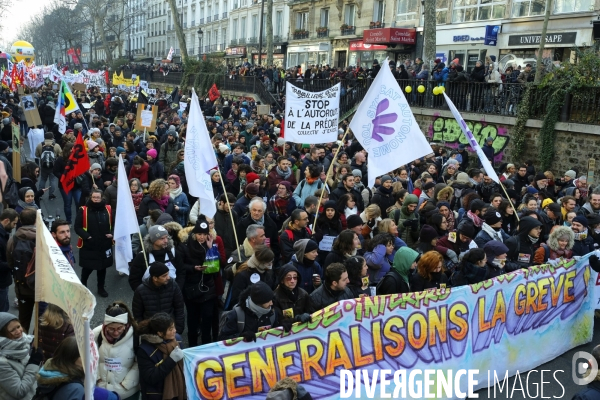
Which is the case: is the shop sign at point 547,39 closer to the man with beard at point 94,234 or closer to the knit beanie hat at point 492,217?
the knit beanie hat at point 492,217

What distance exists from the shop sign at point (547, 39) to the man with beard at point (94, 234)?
1951 cm

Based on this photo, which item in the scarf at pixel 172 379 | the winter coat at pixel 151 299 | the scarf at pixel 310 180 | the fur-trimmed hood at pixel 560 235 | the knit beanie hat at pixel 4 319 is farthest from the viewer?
the scarf at pixel 310 180

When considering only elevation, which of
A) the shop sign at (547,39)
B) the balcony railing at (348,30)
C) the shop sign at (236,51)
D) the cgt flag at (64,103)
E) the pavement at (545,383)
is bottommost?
the pavement at (545,383)

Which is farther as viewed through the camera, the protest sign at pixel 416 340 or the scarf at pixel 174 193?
the scarf at pixel 174 193

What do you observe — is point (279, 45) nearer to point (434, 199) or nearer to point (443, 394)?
point (434, 199)

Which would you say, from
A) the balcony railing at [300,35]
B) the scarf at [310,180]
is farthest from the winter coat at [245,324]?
the balcony railing at [300,35]

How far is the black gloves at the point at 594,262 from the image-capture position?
20.1 feet

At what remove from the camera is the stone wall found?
13.6 meters

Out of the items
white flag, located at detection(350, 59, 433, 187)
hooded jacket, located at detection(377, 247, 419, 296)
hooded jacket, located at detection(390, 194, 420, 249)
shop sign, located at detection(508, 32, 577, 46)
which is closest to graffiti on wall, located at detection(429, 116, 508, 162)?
shop sign, located at detection(508, 32, 577, 46)

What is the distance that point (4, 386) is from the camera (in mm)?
3674

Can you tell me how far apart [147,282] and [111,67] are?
56.2 metres

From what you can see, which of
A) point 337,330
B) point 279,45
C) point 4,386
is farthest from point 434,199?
point 279,45

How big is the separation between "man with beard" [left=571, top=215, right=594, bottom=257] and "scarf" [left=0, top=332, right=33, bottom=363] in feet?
18.7

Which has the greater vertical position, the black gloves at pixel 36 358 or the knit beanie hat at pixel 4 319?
the knit beanie hat at pixel 4 319
